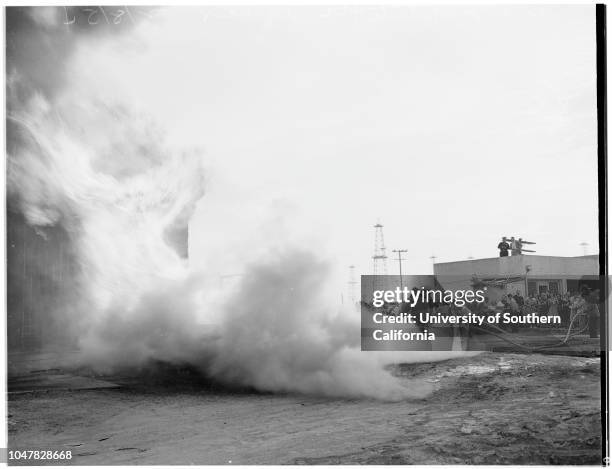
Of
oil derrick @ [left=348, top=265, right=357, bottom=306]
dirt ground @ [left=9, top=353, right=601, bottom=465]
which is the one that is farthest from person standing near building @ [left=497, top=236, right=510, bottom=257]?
oil derrick @ [left=348, top=265, right=357, bottom=306]

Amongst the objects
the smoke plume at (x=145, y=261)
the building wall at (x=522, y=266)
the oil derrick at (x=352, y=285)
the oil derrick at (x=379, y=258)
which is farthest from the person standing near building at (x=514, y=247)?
the oil derrick at (x=352, y=285)

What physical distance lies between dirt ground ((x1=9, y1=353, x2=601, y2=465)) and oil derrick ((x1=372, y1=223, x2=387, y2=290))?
2.45ft

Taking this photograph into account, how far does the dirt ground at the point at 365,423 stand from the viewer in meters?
3.95

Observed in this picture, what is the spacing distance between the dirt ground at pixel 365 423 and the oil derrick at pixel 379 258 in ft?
2.45

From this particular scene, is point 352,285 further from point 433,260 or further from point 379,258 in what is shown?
point 433,260

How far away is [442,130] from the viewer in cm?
424

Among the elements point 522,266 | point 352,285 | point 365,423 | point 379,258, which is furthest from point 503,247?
point 365,423

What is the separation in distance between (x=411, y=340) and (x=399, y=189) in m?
1.19

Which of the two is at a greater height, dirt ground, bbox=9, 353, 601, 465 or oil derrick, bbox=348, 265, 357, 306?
oil derrick, bbox=348, 265, 357, 306

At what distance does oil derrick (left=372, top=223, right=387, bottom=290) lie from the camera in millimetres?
4066

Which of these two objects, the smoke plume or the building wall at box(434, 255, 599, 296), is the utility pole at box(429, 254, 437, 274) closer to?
the building wall at box(434, 255, 599, 296)

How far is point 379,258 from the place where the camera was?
4066mm

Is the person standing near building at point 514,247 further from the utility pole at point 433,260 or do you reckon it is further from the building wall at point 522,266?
the utility pole at point 433,260

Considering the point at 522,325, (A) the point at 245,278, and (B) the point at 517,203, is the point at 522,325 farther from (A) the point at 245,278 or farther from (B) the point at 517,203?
(A) the point at 245,278
